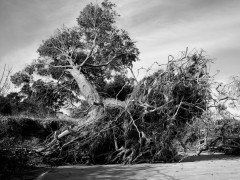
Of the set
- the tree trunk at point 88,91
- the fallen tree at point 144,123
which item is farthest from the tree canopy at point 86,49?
the fallen tree at point 144,123

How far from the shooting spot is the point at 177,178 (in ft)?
14.6

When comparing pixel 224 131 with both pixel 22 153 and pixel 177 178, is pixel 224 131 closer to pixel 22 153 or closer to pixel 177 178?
pixel 177 178

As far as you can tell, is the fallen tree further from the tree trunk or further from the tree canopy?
the tree canopy

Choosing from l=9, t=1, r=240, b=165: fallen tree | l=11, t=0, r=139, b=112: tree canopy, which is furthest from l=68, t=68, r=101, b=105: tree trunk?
l=11, t=0, r=139, b=112: tree canopy

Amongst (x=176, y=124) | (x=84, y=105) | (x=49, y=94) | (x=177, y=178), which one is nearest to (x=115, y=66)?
(x=49, y=94)

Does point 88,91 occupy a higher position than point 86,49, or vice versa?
point 86,49

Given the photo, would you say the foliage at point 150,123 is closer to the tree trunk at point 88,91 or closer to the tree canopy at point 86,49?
the tree trunk at point 88,91

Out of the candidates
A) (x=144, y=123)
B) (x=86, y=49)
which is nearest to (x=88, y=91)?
(x=144, y=123)

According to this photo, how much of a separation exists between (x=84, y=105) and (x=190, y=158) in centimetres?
422

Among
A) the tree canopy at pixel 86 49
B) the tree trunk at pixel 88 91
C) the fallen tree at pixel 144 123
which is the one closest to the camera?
the fallen tree at pixel 144 123

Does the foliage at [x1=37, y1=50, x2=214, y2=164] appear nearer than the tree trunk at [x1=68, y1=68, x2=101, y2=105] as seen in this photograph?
Yes

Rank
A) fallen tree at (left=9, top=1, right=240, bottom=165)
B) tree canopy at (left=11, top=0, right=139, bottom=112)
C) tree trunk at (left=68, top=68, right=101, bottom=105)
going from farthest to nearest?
tree canopy at (left=11, top=0, right=139, bottom=112), tree trunk at (left=68, top=68, right=101, bottom=105), fallen tree at (left=9, top=1, right=240, bottom=165)

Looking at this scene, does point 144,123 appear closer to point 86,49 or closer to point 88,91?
point 88,91

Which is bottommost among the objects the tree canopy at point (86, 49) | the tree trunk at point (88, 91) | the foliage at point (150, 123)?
the foliage at point (150, 123)
